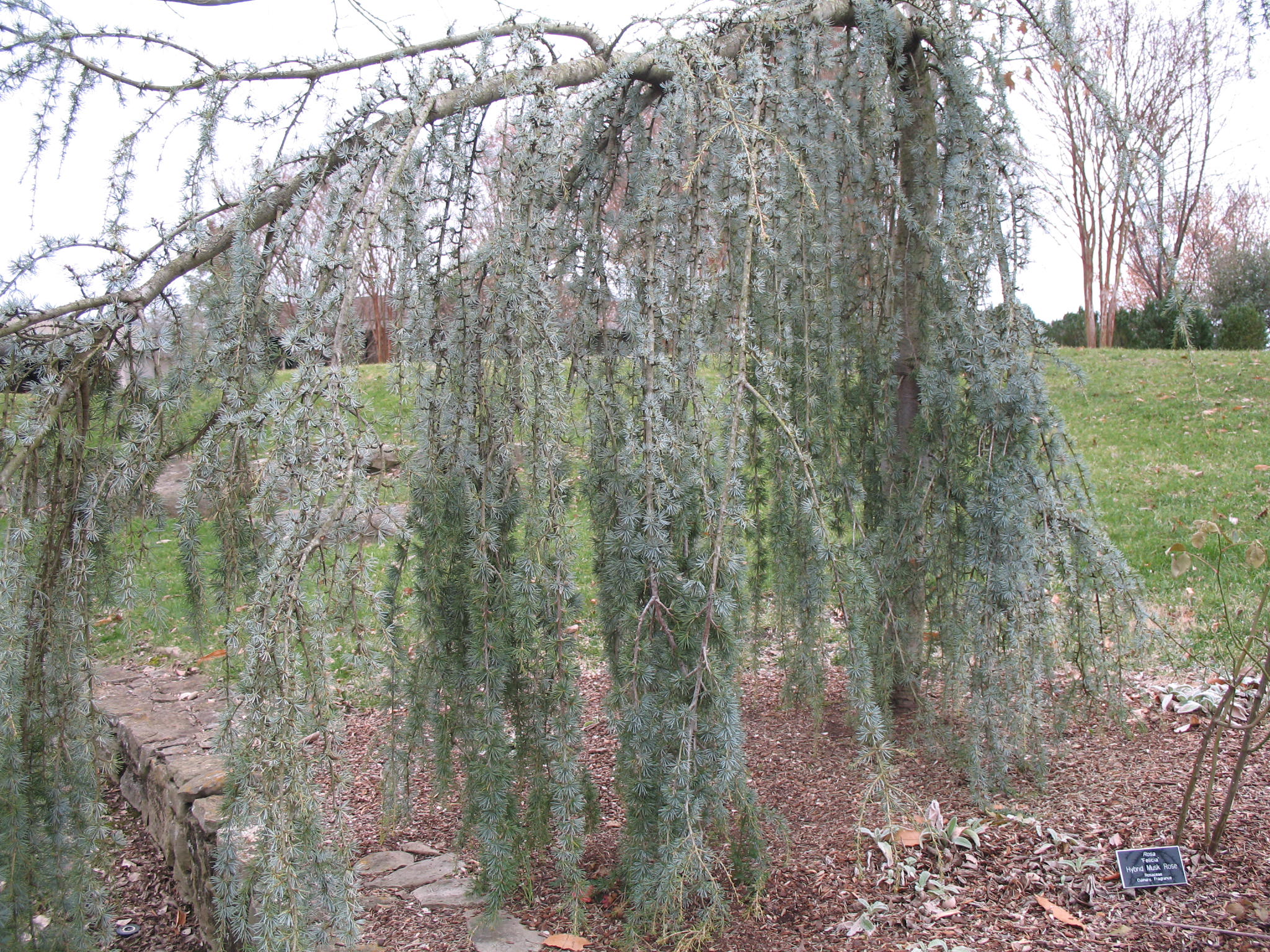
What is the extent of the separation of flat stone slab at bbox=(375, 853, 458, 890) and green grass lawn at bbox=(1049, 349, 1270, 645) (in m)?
2.86

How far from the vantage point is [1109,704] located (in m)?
2.75

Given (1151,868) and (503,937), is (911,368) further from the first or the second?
(503,937)

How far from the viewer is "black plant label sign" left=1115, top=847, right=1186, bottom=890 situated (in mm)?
2213

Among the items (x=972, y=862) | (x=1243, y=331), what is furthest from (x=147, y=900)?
(x=1243, y=331)

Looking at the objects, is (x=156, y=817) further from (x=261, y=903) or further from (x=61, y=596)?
(x=261, y=903)

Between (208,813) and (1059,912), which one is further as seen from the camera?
(208,813)

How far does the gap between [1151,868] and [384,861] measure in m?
2.19

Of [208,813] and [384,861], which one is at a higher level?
[208,813]

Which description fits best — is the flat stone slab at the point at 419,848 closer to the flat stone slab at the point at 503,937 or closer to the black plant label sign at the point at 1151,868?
the flat stone slab at the point at 503,937

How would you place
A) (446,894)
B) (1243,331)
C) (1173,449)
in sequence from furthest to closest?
1. (1243,331)
2. (1173,449)
3. (446,894)

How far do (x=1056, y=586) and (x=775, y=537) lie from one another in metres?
1.18

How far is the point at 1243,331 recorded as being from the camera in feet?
40.9

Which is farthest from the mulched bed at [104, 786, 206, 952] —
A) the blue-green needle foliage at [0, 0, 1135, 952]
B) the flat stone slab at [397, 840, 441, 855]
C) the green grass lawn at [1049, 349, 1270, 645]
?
the green grass lawn at [1049, 349, 1270, 645]

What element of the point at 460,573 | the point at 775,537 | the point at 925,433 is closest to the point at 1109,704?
the point at 925,433
